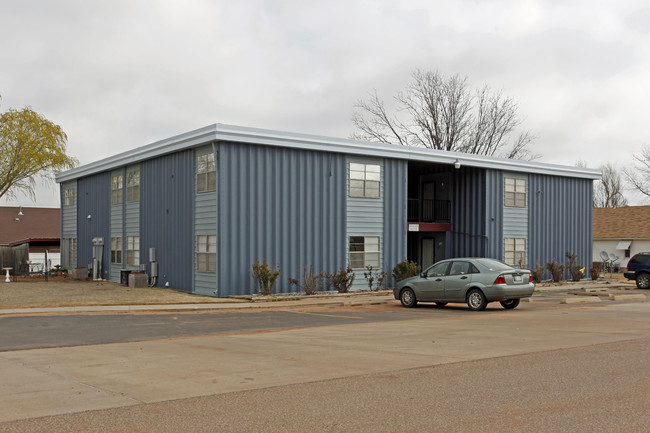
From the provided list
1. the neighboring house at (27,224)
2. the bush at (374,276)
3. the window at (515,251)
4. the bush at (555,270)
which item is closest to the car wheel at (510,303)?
the bush at (374,276)

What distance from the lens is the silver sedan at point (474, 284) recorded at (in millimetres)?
18984

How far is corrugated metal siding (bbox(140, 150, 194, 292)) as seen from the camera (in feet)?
86.1

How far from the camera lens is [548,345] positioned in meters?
11.9

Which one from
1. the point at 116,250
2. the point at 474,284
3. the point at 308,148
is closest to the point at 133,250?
the point at 116,250

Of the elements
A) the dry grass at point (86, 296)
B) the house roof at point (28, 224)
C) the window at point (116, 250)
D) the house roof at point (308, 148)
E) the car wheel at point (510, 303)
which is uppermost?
the house roof at point (308, 148)

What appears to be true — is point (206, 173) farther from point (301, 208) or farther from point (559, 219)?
point (559, 219)

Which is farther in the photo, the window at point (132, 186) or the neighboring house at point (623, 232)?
the neighboring house at point (623, 232)

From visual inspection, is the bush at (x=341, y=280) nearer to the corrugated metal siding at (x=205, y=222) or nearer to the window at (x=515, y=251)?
the corrugated metal siding at (x=205, y=222)

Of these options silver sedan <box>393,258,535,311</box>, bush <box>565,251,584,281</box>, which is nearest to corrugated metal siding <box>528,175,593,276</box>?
bush <box>565,251,584,281</box>

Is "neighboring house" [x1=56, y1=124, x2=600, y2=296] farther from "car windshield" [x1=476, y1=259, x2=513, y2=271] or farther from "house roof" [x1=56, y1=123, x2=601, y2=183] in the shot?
"car windshield" [x1=476, y1=259, x2=513, y2=271]

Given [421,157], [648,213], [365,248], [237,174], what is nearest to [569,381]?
[237,174]

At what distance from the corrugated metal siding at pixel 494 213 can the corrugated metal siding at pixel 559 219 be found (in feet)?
6.70

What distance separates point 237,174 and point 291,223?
2.84m

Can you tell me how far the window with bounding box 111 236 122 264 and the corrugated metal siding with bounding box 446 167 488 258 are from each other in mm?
15488
